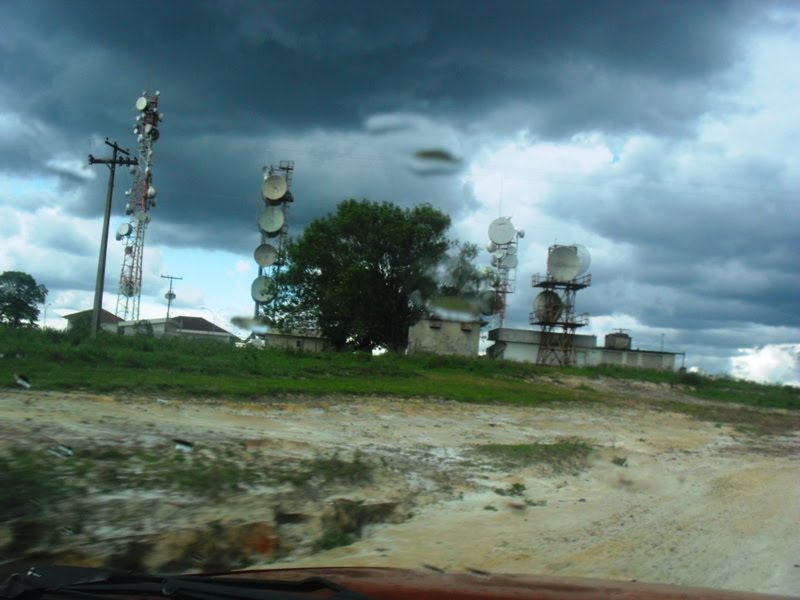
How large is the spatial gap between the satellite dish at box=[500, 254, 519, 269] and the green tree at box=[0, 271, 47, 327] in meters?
30.4

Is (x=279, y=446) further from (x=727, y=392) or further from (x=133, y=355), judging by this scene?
(x=727, y=392)

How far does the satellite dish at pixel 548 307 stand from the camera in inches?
2188

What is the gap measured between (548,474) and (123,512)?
761cm

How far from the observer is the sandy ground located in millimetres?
7398

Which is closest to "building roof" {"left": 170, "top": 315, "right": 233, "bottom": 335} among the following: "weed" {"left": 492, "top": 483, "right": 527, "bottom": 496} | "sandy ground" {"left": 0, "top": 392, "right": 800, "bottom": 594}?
"sandy ground" {"left": 0, "top": 392, "right": 800, "bottom": 594}

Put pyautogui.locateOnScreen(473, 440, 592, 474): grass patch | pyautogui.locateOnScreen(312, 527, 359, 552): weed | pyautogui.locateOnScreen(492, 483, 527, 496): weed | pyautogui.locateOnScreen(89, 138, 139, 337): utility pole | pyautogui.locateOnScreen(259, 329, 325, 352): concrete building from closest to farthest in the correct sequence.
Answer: pyautogui.locateOnScreen(312, 527, 359, 552): weed
pyautogui.locateOnScreen(492, 483, 527, 496): weed
pyautogui.locateOnScreen(473, 440, 592, 474): grass patch
pyautogui.locateOnScreen(89, 138, 139, 337): utility pole
pyautogui.locateOnScreen(259, 329, 325, 352): concrete building

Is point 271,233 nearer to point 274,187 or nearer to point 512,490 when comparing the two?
point 274,187

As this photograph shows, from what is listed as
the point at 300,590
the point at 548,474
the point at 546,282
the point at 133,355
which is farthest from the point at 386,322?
the point at 300,590

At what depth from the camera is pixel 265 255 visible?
5828 centimetres

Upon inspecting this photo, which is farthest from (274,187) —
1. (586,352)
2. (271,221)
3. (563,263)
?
(586,352)

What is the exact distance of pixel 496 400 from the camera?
2591cm

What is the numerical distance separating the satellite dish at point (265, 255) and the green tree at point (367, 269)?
397cm

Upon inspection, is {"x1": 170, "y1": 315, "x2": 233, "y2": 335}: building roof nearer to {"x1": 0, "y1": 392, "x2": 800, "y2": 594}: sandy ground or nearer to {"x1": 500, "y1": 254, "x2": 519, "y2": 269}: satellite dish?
{"x1": 500, "y1": 254, "x2": 519, "y2": 269}: satellite dish

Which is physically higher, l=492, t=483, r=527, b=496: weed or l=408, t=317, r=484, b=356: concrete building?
l=408, t=317, r=484, b=356: concrete building
